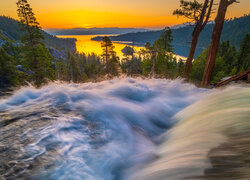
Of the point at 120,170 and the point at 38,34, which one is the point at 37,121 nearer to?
the point at 120,170

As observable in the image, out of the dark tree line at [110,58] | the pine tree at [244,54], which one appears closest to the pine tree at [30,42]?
the dark tree line at [110,58]

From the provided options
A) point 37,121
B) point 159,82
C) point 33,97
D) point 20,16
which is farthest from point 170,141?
point 20,16

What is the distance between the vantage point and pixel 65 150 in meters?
2.48

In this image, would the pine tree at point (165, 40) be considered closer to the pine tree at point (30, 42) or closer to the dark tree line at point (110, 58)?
the dark tree line at point (110, 58)

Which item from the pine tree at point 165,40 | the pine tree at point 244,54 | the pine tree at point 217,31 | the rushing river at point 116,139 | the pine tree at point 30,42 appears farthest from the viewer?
the pine tree at point 244,54

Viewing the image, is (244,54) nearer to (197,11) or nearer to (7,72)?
(197,11)

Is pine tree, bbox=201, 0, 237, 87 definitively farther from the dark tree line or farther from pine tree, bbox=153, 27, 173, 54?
pine tree, bbox=153, 27, 173, 54

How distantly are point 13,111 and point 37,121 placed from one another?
1167 mm

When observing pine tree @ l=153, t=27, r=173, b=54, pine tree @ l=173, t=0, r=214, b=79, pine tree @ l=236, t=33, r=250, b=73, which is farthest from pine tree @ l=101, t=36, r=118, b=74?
pine tree @ l=236, t=33, r=250, b=73

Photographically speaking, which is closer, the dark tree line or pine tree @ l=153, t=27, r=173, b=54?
the dark tree line

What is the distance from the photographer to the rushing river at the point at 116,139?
2006mm

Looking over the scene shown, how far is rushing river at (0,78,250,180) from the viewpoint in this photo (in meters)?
2.01

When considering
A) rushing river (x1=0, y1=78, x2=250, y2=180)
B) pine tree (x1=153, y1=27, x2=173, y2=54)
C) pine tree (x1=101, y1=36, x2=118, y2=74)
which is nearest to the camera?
rushing river (x1=0, y1=78, x2=250, y2=180)

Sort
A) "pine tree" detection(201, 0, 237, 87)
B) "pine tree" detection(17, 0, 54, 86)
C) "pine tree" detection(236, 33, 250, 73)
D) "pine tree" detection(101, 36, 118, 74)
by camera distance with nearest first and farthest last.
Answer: "pine tree" detection(201, 0, 237, 87) < "pine tree" detection(17, 0, 54, 86) < "pine tree" detection(101, 36, 118, 74) < "pine tree" detection(236, 33, 250, 73)
